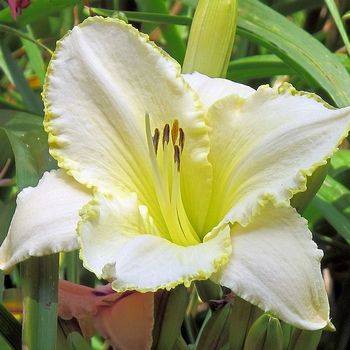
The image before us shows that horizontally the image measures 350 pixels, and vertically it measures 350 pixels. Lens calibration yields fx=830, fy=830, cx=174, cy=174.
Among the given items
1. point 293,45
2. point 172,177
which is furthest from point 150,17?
point 172,177

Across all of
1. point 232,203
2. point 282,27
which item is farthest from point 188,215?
point 282,27

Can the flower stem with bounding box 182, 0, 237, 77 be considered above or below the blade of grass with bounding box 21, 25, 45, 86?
above

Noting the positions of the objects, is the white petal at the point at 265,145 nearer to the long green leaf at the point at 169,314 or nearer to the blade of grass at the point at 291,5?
the long green leaf at the point at 169,314

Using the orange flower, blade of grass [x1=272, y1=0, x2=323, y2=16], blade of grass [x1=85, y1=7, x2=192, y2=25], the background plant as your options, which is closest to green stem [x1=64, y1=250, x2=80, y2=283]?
the background plant

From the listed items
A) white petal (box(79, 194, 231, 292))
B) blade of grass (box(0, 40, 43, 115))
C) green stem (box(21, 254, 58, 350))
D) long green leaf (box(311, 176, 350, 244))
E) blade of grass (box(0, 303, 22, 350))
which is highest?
white petal (box(79, 194, 231, 292))

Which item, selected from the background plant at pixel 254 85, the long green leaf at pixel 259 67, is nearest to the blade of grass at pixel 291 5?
the background plant at pixel 254 85

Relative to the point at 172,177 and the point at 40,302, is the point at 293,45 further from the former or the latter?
the point at 40,302

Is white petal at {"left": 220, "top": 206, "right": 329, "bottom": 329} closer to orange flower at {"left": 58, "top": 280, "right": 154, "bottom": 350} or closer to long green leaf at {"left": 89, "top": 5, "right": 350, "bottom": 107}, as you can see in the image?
orange flower at {"left": 58, "top": 280, "right": 154, "bottom": 350}
